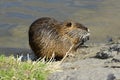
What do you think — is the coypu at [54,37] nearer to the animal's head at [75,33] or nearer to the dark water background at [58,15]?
the animal's head at [75,33]

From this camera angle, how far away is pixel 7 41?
42.0 feet

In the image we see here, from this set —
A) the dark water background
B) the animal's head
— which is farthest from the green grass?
the dark water background

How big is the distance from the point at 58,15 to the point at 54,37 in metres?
4.20

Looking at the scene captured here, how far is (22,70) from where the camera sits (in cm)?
628

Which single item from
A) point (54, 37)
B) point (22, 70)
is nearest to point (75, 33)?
point (54, 37)

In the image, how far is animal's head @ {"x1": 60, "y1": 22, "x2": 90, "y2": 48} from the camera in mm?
9977

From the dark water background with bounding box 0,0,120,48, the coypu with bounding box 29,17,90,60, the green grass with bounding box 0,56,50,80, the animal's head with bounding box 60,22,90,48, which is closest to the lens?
the green grass with bounding box 0,56,50,80

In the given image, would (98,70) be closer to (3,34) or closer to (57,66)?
(57,66)

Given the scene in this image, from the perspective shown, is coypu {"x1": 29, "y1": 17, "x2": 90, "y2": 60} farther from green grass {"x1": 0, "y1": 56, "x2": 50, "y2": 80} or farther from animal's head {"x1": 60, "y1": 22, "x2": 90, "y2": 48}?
green grass {"x1": 0, "y1": 56, "x2": 50, "y2": 80}

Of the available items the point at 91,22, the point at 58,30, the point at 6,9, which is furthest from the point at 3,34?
the point at 58,30

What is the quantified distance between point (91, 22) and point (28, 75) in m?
7.55

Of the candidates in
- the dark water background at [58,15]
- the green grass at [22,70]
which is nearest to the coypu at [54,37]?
the dark water background at [58,15]

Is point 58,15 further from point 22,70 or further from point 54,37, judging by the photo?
point 22,70

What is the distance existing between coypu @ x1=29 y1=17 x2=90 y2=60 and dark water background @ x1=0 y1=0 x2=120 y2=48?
2.54 meters
